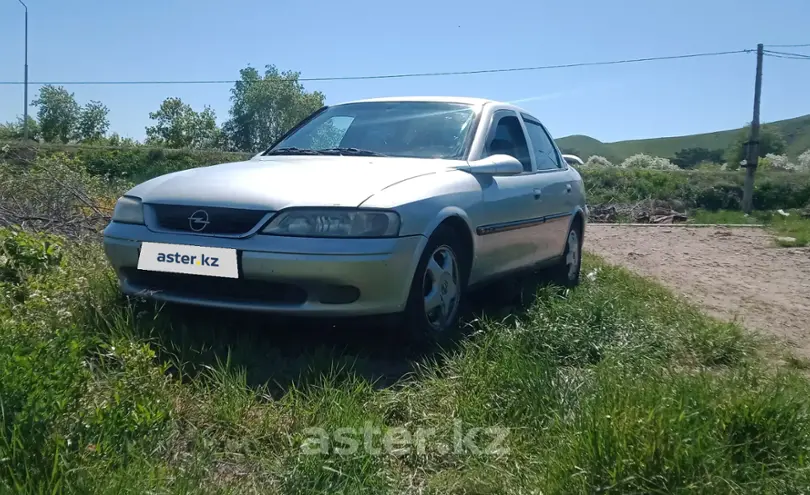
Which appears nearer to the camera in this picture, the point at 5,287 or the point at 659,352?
the point at 659,352

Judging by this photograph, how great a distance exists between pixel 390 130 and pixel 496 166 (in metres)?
0.78

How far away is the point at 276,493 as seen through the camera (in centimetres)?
235

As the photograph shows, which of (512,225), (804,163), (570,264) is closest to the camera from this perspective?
(512,225)

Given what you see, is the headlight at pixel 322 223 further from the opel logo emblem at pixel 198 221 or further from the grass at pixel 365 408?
the grass at pixel 365 408

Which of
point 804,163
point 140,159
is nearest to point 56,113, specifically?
point 140,159

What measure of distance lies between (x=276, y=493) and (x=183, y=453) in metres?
0.43

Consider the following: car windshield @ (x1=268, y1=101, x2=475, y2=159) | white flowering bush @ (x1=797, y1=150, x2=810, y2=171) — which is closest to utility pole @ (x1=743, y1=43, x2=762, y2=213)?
white flowering bush @ (x1=797, y1=150, x2=810, y2=171)

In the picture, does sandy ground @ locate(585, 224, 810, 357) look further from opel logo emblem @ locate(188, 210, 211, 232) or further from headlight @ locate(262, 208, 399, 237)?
opel logo emblem @ locate(188, 210, 211, 232)

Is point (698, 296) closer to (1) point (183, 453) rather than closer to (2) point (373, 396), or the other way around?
(2) point (373, 396)

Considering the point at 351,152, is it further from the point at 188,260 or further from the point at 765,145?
the point at 765,145

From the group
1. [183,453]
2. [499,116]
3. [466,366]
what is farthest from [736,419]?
[499,116]

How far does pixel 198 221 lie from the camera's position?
3662 mm

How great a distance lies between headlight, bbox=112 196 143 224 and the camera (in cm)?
387

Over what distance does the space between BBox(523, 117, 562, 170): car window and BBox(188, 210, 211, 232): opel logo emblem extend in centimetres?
277
